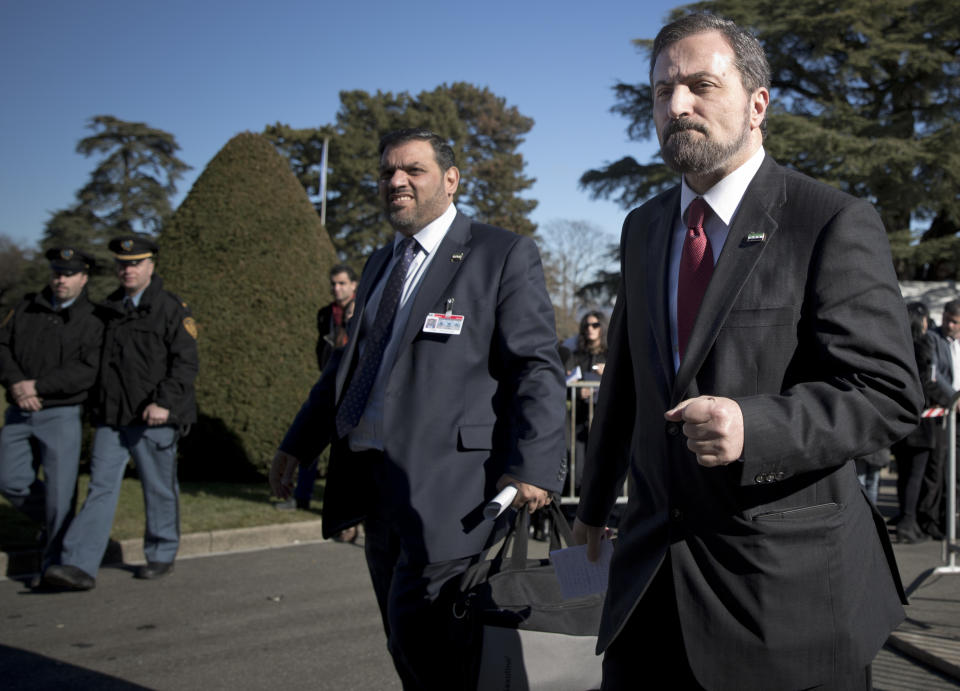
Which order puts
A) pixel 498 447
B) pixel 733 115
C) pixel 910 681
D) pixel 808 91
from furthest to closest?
pixel 808 91 < pixel 910 681 < pixel 498 447 < pixel 733 115

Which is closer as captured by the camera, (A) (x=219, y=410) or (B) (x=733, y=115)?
(B) (x=733, y=115)

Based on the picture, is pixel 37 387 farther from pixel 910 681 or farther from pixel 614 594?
pixel 910 681

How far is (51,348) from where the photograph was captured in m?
6.18

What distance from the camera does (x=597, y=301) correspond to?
1330 inches

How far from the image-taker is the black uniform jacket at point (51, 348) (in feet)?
20.0

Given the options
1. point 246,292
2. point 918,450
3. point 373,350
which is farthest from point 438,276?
point 246,292

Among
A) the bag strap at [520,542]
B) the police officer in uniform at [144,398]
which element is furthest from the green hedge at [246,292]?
the bag strap at [520,542]

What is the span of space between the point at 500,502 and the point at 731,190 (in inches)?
49.5

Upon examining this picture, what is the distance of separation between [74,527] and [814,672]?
5.43 m

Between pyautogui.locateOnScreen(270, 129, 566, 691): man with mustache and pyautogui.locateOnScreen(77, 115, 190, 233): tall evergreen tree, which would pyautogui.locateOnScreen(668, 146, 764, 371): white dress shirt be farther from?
pyautogui.locateOnScreen(77, 115, 190, 233): tall evergreen tree

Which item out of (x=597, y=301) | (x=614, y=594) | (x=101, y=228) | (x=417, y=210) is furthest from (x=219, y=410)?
(x=101, y=228)

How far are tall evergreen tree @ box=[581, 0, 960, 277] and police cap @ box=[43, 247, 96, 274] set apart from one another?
70.8ft

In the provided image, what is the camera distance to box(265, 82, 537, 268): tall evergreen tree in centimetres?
4225

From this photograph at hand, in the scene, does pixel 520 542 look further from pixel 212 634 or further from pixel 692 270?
pixel 212 634
